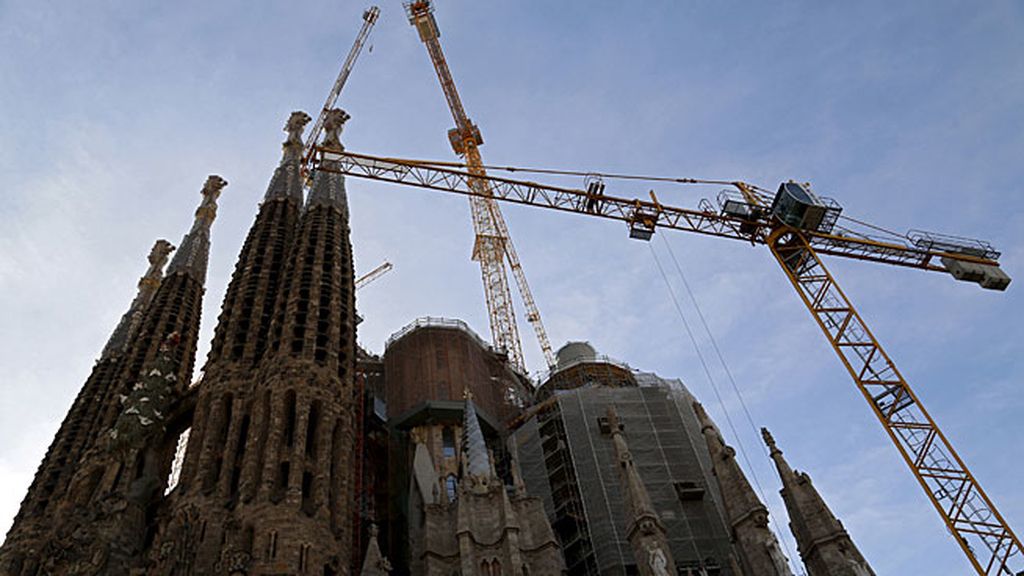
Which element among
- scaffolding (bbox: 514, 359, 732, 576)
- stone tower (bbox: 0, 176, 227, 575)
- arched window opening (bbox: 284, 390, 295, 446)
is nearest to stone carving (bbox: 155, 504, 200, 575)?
stone tower (bbox: 0, 176, 227, 575)

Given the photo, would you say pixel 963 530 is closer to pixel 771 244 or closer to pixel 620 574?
pixel 620 574

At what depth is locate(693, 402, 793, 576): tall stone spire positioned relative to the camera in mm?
29094

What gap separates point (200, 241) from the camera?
2393 inches

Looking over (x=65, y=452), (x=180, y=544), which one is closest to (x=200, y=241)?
(x=65, y=452)

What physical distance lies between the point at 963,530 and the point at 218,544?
2476 cm

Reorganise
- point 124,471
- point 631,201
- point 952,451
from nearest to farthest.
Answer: point 952,451, point 124,471, point 631,201

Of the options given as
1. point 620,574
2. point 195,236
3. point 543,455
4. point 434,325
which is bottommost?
point 620,574

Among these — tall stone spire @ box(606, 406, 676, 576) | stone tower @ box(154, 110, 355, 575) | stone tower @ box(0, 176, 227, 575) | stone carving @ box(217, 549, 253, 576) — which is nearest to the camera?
stone carving @ box(217, 549, 253, 576)

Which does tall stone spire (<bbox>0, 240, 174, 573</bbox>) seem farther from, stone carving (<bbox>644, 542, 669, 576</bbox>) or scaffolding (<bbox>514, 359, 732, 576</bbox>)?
stone carving (<bbox>644, 542, 669, 576</bbox>)

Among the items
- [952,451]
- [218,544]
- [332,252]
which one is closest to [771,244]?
[952,451]

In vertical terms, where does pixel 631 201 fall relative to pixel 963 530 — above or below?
above

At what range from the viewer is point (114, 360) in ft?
163

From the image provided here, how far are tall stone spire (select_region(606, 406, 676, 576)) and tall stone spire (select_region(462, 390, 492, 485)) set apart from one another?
5.91 m

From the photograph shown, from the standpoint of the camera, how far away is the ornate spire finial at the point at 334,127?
56.7 meters
